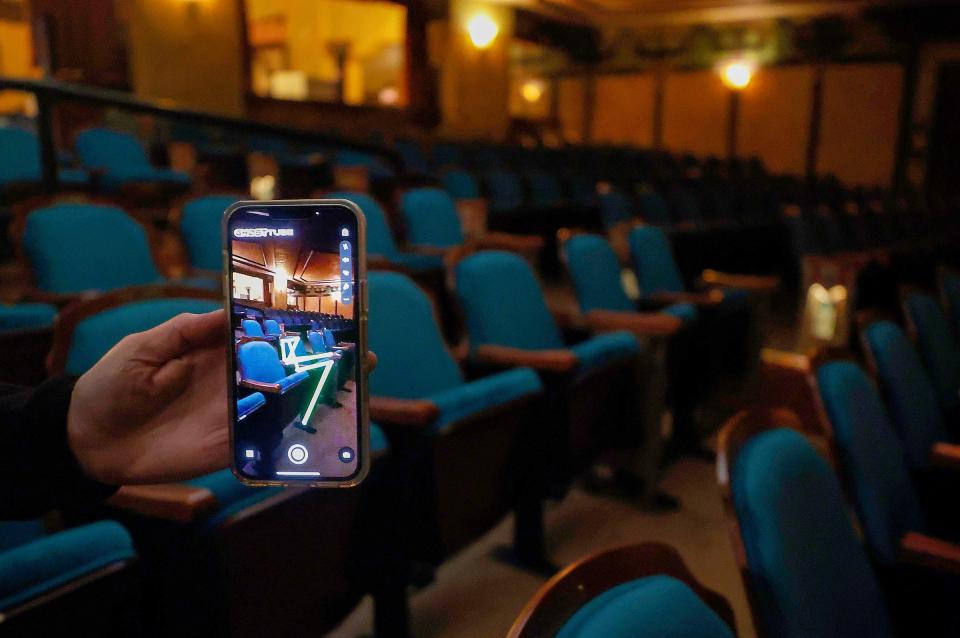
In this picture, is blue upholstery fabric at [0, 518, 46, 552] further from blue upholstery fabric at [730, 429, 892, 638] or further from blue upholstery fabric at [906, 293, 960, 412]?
blue upholstery fabric at [906, 293, 960, 412]

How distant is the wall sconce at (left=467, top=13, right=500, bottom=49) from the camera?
8.70m

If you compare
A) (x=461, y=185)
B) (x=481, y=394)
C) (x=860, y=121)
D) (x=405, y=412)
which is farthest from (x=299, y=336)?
Result: (x=860, y=121)

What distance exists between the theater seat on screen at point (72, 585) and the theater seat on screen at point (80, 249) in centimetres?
106

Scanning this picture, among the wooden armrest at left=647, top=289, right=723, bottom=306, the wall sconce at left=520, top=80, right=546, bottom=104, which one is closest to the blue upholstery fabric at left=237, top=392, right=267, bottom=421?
the wooden armrest at left=647, top=289, right=723, bottom=306

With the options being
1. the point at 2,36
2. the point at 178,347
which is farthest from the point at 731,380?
the point at 2,36

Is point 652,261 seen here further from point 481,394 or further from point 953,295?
point 481,394

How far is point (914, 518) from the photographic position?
1.32 meters

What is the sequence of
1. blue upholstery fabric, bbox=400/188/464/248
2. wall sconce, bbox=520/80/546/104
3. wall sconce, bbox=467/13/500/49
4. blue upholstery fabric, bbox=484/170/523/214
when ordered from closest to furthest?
blue upholstery fabric, bbox=400/188/464/248
blue upholstery fabric, bbox=484/170/523/214
wall sconce, bbox=467/13/500/49
wall sconce, bbox=520/80/546/104

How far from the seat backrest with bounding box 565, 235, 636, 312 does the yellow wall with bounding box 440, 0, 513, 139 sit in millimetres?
6545

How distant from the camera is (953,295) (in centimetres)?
246

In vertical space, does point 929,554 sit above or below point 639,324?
below

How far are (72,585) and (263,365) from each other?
0.54 m

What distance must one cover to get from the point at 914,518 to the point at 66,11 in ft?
19.9

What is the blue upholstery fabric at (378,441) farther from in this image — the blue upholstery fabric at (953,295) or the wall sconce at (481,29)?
the wall sconce at (481,29)
